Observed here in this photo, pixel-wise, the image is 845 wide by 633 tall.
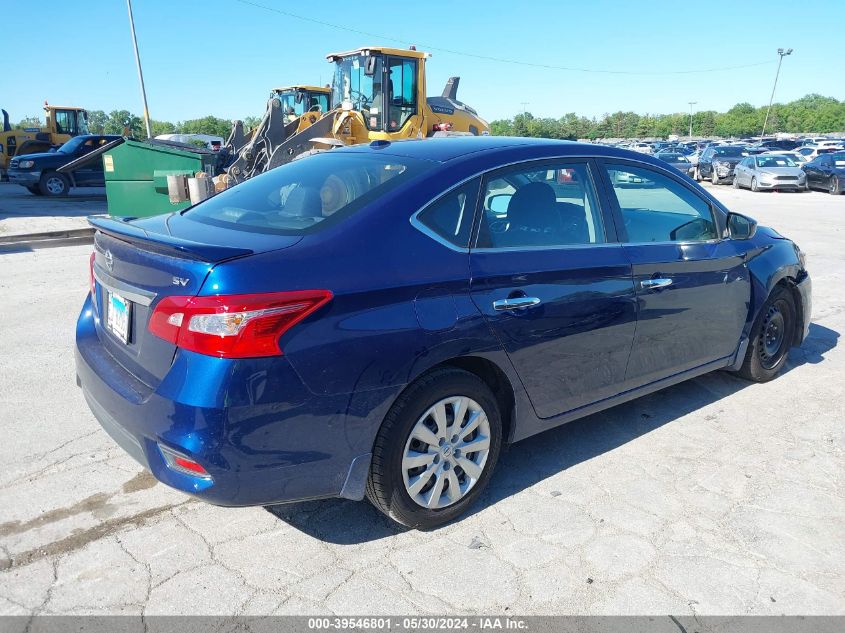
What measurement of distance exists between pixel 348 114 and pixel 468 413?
12530 mm

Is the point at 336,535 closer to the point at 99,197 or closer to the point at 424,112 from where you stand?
the point at 424,112

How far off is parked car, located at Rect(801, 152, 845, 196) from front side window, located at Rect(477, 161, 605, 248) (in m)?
24.8

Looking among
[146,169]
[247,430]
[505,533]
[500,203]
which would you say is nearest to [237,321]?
[247,430]

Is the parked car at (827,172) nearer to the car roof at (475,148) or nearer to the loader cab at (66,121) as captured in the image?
the car roof at (475,148)

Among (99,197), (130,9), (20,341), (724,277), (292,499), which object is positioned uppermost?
(130,9)

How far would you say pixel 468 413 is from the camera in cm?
A: 306

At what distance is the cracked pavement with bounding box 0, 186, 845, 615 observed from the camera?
2.62 meters

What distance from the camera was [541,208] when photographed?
11.4 feet

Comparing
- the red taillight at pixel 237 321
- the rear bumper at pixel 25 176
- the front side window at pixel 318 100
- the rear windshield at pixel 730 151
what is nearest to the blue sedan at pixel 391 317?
the red taillight at pixel 237 321

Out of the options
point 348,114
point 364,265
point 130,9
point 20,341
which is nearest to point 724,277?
point 364,265

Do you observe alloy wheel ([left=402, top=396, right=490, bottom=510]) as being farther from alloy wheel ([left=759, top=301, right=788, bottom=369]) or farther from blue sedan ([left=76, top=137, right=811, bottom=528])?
alloy wheel ([left=759, top=301, right=788, bottom=369])

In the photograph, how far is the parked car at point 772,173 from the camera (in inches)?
977

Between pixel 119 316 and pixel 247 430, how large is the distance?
92 cm

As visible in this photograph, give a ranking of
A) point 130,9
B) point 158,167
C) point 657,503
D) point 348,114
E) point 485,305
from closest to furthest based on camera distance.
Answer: point 485,305 → point 657,503 → point 158,167 → point 348,114 → point 130,9
